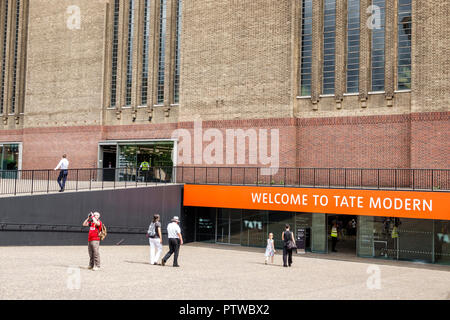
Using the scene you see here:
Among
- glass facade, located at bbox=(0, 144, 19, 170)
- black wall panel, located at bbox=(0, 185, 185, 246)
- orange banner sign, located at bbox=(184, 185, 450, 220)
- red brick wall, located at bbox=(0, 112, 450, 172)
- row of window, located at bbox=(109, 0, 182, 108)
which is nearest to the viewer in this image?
black wall panel, located at bbox=(0, 185, 185, 246)

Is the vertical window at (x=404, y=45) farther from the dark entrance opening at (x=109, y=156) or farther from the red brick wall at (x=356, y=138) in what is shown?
the dark entrance opening at (x=109, y=156)

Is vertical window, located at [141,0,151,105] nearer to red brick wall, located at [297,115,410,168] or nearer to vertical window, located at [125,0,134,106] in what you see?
vertical window, located at [125,0,134,106]

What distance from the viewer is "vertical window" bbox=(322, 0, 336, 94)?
86.2 feet

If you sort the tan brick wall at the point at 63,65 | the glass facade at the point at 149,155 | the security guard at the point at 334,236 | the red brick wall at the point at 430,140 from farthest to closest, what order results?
the tan brick wall at the point at 63,65, the glass facade at the point at 149,155, the security guard at the point at 334,236, the red brick wall at the point at 430,140

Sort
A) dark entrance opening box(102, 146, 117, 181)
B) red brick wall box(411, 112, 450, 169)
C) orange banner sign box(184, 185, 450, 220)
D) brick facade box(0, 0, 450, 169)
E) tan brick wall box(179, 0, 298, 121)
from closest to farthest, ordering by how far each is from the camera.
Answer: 1. orange banner sign box(184, 185, 450, 220)
2. red brick wall box(411, 112, 450, 169)
3. brick facade box(0, 0, 450, 169)
4. tan brick wall box(179, 0, 298, 121)
5. dark entrance opening box(102, 146, 117, 181)

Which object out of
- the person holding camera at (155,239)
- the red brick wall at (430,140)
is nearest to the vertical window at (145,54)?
the red brick wall at (430,140)

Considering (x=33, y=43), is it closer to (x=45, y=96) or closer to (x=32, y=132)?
(x=45, y=96)

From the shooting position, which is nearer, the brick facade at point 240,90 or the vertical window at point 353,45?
the brick facade at point 240,90

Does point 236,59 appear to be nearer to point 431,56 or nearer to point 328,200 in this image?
point 328,200

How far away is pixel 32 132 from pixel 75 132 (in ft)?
12.6

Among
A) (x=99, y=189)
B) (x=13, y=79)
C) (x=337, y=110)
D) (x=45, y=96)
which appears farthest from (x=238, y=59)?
(x=13, y=79)

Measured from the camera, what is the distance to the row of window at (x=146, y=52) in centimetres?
3083

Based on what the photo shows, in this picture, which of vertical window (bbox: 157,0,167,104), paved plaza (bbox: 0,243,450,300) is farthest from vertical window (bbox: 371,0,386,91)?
vertical window (bbox: 157,0,167,104)

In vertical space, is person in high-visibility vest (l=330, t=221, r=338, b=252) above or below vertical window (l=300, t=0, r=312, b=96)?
below
